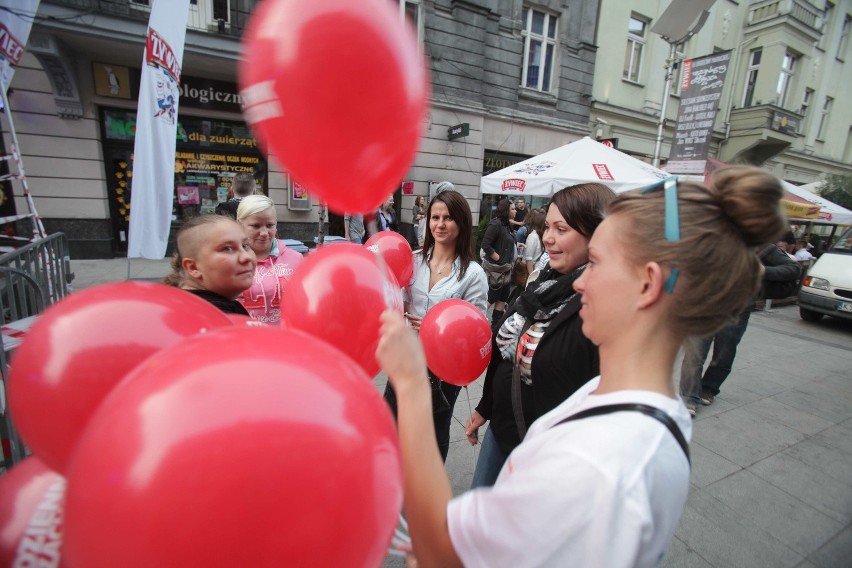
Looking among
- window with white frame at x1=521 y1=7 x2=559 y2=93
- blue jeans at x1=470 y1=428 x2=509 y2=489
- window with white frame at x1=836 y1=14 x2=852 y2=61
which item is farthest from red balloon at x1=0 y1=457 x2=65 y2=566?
window with white frame at x1=836 y1=14 x2=852 y2=61

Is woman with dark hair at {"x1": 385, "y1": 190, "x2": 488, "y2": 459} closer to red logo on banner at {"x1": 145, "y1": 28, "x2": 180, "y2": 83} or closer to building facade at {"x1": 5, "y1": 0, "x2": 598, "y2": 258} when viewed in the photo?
building facade at {"x1": 5, "y1": 0, "x2": 598, "y2": 258}

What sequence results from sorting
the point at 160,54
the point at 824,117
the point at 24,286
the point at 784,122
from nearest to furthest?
1. the point at 24,286
2. the point at 160,54
3. the point at 784,122
4. the point at 824,117

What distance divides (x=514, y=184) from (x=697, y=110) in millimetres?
3464

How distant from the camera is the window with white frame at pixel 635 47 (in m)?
14.2

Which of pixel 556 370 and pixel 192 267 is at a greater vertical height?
pixel 192 267

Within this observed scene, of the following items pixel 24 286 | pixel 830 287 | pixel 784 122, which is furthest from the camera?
pixel 784 122

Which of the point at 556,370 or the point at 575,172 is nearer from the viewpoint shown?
the point at 556,370

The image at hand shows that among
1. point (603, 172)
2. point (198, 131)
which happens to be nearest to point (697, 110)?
point (603, 172)

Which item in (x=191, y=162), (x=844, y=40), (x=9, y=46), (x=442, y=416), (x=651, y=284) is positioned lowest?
(x=442, y=416)

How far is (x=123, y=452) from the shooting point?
Result: 577mm

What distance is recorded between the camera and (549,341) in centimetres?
158

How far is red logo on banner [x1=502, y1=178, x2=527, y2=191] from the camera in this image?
20.8 ft

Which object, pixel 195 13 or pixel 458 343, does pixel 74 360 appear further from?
pixel 195 13

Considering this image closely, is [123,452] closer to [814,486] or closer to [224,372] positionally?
[224,372]
